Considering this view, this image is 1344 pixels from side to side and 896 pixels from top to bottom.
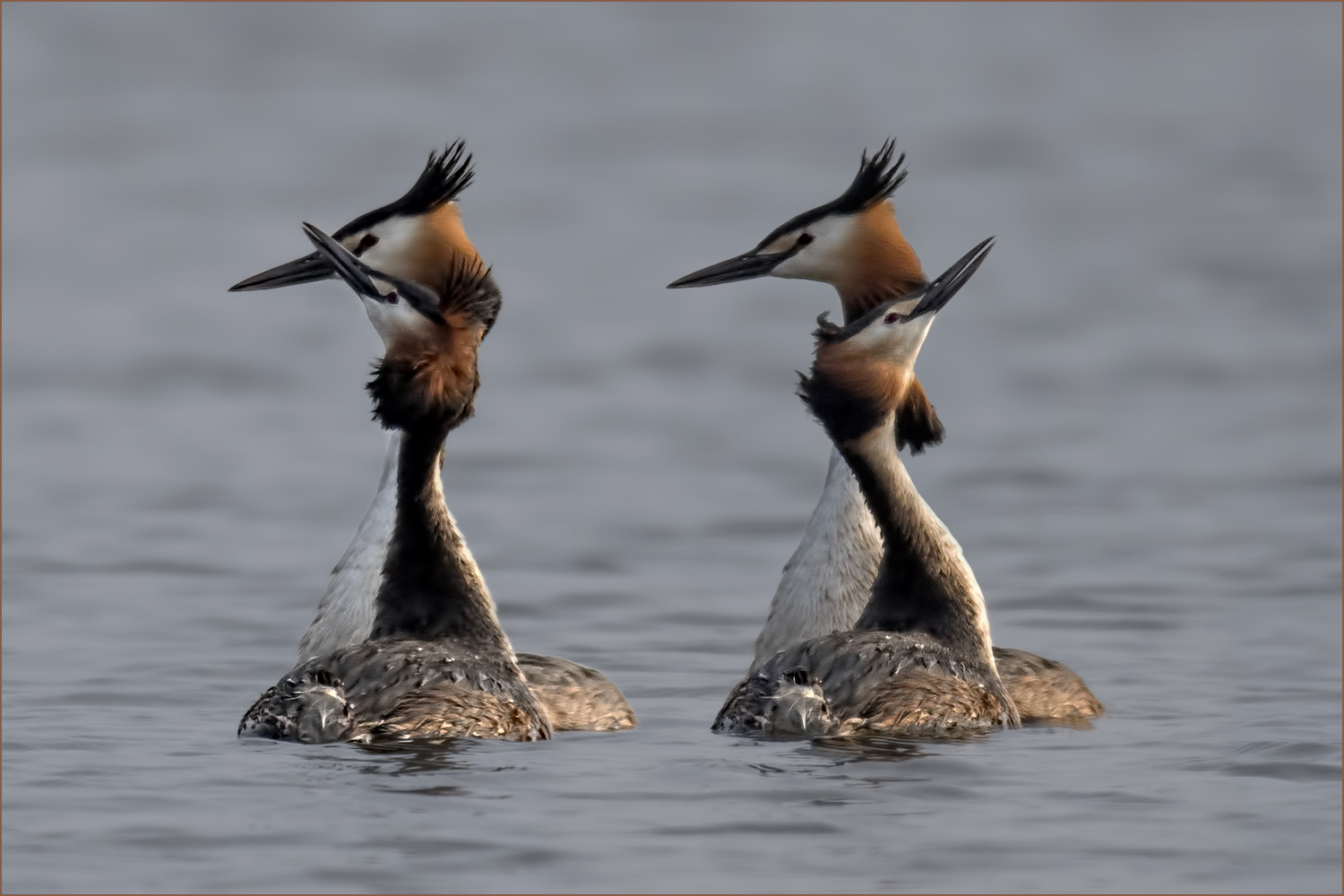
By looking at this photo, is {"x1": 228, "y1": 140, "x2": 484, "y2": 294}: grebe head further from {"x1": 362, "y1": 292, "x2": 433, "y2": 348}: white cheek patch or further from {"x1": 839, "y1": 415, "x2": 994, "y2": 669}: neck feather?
{"x1": 839, "y1": 415, "x2": 994, "y2": 669}: neck feather

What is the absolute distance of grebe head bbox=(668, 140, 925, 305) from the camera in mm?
12078

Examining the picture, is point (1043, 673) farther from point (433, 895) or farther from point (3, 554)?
point (3, 554)

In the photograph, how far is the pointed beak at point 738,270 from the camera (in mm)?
12422

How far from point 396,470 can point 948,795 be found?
290 centimetres

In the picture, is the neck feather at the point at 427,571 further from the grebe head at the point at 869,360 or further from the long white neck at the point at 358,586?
the grebe head at the point at 869,360

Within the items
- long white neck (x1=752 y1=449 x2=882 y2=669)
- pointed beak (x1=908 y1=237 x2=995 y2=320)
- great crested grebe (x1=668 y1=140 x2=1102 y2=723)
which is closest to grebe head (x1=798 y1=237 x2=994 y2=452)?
pointed beak (x1=908 y1=237 x2=995 y2=320)

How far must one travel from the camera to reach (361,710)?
990 cm

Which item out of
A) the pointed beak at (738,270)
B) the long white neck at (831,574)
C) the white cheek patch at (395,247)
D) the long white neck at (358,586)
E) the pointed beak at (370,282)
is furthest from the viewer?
the pointed beak at (738,270)

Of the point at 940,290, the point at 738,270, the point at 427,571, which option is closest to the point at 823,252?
the point at 738,270

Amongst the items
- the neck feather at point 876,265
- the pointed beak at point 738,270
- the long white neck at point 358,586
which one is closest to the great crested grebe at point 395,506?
the long white neck at point 358,586

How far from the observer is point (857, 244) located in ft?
39.9

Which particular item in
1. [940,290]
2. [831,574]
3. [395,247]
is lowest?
[831,574]

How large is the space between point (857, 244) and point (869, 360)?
124cm

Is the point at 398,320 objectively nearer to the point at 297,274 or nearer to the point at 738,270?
the point at 297,274
